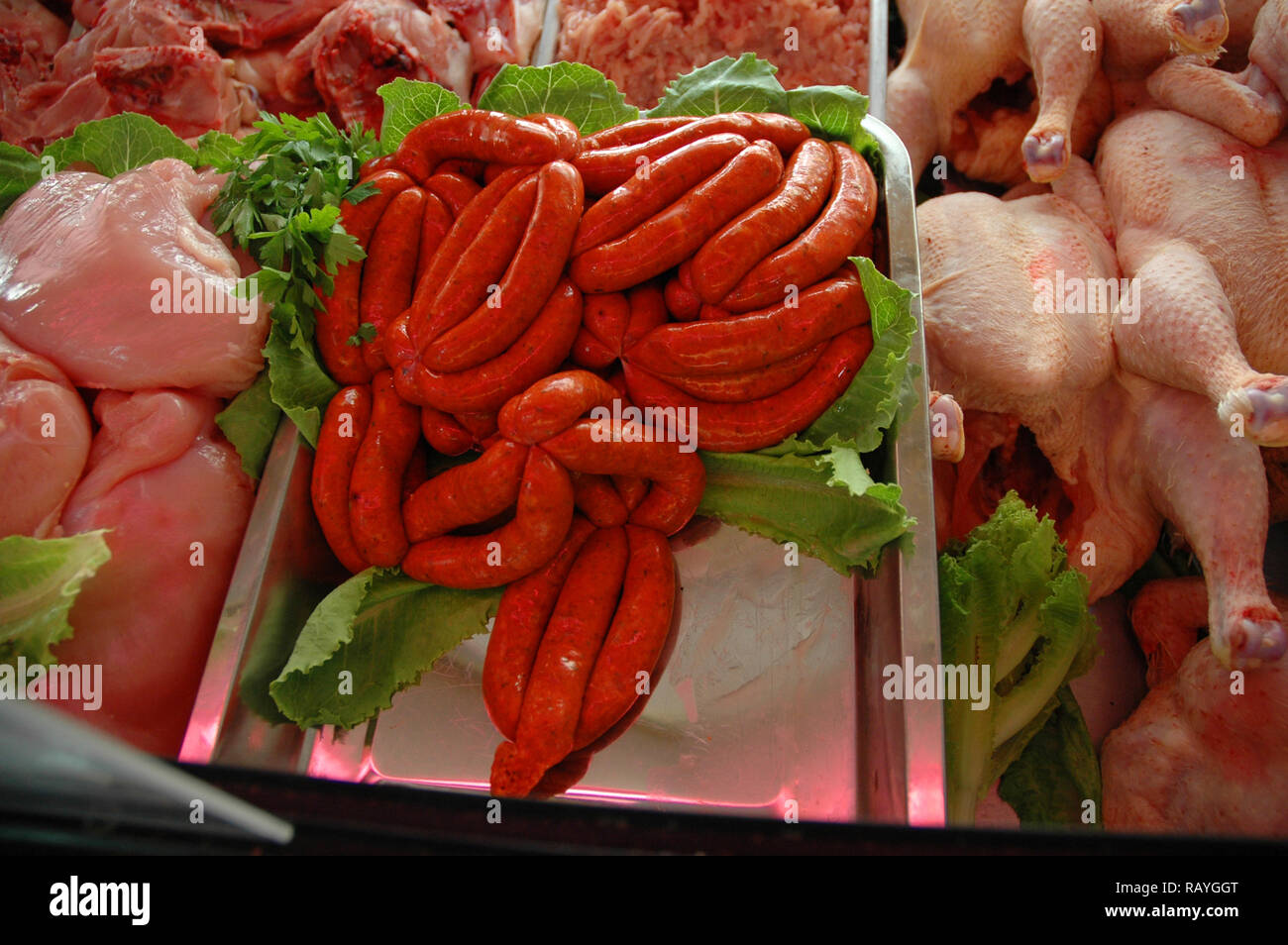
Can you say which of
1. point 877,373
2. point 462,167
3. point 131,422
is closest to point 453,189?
point 462,167

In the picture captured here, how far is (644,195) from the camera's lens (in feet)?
7.24

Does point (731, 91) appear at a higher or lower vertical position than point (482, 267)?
higher

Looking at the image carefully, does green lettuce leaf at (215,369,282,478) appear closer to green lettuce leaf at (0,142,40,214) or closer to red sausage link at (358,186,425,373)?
red sausage link at (358,186,425,373)

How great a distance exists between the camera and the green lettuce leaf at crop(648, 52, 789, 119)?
267 centimetres

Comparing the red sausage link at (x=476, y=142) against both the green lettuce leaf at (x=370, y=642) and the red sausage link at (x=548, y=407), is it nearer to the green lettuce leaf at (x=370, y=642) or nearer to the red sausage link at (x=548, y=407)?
the red sausage link at (x=548, y=407)

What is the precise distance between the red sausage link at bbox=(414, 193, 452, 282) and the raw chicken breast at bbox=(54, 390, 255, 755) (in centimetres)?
71

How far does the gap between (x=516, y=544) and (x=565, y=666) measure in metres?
0.31

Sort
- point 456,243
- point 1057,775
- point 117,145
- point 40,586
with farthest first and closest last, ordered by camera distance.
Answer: point 117,145 < point 1057,775 < point 456,243 < point 40,586

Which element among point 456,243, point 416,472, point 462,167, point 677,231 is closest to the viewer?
point 677,231

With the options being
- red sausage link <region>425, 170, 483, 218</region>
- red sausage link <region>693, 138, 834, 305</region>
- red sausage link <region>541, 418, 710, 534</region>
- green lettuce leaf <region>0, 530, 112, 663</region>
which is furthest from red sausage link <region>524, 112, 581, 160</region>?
green lettuce leaf <region>0, 530, 112, 663</region>

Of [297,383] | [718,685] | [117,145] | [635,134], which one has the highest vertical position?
[117,145]

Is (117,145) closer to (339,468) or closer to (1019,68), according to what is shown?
(339,468)

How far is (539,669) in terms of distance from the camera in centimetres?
207

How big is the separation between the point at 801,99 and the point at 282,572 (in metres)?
2.03
